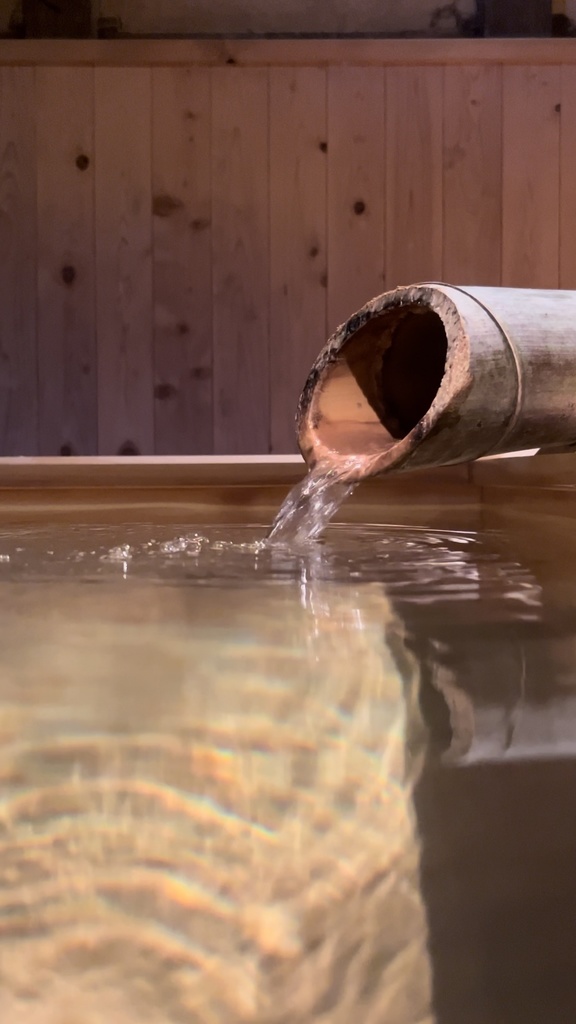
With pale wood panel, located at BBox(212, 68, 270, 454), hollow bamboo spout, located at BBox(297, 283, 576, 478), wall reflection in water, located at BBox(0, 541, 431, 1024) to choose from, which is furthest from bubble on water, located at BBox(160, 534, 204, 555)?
pale wood panel, located at BBox(212, 68, 270, 454)

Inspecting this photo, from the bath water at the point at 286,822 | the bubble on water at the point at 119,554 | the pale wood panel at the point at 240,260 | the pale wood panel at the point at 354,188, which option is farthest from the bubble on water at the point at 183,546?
the pale wood panel at the point at 354,188

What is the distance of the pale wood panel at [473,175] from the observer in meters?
2.74

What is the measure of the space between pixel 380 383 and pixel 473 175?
1.74 m

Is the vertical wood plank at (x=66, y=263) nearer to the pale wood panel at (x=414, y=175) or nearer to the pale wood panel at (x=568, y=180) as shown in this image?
the pale wood panel at (x=414, y=175)

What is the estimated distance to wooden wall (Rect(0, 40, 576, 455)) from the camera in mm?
2734

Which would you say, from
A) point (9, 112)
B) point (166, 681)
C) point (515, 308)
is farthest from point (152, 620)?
point (9, 112)

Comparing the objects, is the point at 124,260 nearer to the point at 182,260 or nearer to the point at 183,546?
the point at 182,260

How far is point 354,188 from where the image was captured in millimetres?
2777

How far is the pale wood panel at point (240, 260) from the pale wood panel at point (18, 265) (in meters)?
0.60

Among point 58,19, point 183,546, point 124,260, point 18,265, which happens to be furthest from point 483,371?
point 58,19

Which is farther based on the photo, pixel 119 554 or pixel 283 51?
pixel 283 51

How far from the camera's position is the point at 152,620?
0.83m

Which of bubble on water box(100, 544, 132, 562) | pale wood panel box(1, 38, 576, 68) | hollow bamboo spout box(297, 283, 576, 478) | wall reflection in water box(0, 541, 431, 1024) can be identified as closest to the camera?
wall reflection in water box(0, 541, 431, 1024)

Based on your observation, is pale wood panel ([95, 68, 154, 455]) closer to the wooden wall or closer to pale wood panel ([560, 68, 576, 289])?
the wooden wall
